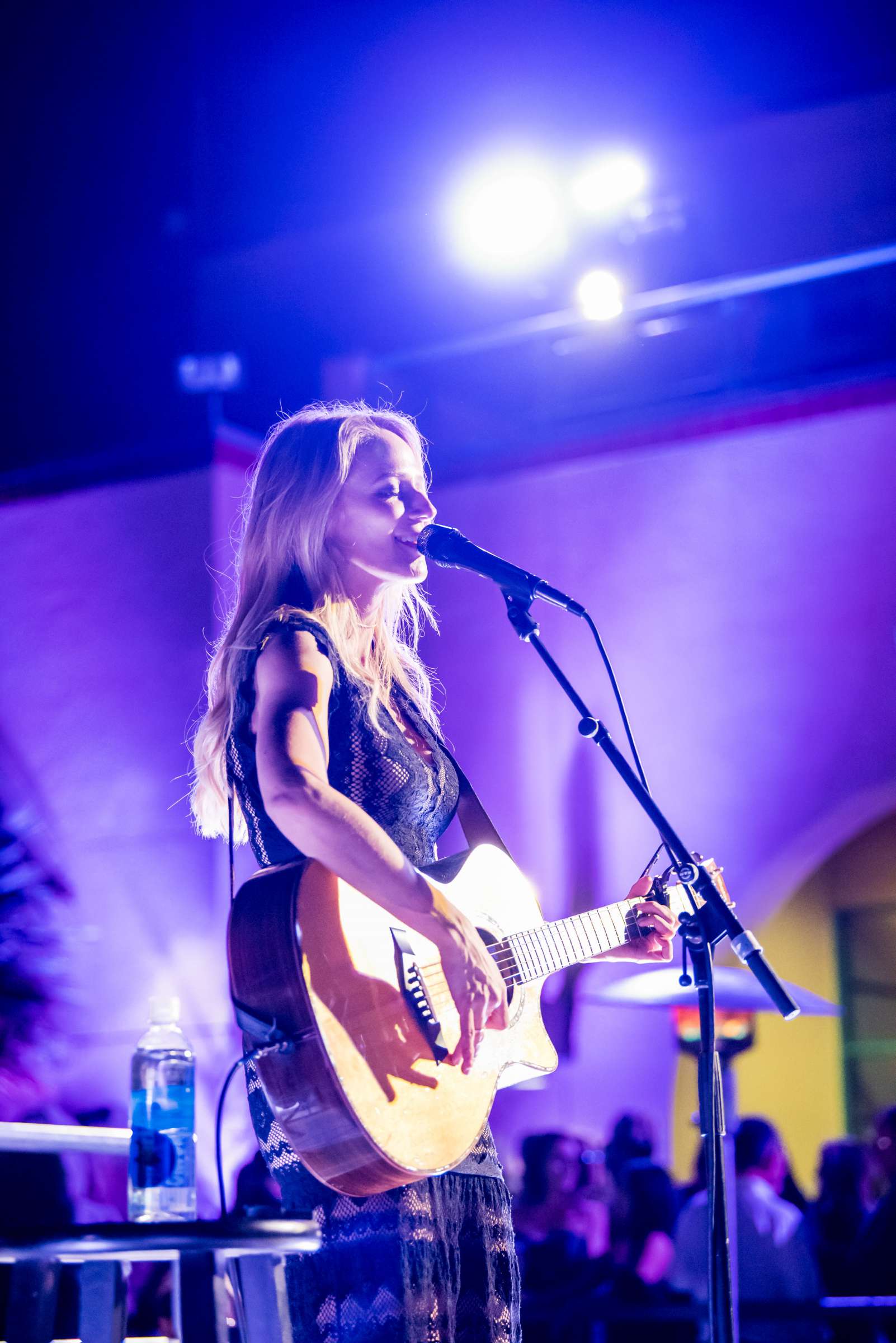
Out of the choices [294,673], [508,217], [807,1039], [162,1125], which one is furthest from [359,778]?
[807,1039]

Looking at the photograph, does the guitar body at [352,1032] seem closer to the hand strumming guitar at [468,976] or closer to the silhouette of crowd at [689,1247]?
the hand strumming guitar at [468,976]

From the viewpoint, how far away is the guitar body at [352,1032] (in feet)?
5.82

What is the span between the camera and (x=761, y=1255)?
15.9 ft

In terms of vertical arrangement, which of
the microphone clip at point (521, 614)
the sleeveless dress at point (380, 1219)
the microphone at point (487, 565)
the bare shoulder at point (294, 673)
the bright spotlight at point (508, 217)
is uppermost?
the bright spotlight at point (508, 217)

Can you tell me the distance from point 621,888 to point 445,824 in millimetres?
5442

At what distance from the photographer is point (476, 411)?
8.15 meters

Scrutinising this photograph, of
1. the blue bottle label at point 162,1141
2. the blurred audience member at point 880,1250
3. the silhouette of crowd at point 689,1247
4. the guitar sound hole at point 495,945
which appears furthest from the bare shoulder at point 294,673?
the blurred audience member at point 880,1250

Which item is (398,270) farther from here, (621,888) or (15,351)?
(621,888)

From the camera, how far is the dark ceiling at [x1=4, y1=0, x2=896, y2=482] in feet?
17.8

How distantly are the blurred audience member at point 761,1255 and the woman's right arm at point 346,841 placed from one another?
10.9 feet

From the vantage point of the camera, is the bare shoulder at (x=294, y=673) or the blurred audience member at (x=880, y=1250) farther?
the blurred audience member at (x=880, y=1250)

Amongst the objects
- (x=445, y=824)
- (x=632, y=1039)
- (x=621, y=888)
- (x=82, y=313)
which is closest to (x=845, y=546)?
(x=621, y=888)

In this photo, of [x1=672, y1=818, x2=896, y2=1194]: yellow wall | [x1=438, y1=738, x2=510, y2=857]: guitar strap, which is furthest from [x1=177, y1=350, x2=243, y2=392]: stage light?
[x1=438, y1=738, x2=510, y2=857]: guitar strap

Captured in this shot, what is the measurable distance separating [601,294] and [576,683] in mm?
2143
